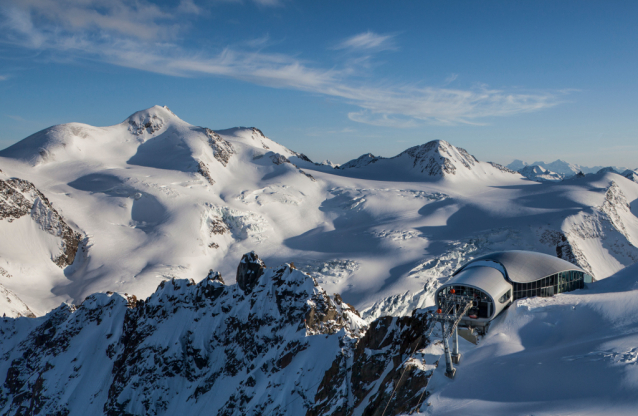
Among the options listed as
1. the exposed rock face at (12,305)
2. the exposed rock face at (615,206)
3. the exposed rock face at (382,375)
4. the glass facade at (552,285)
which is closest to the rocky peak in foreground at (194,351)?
the exposed rock face at (382,375)

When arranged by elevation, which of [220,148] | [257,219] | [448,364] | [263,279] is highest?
[220,148]

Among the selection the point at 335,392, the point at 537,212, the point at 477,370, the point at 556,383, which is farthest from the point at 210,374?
the point at 537,212

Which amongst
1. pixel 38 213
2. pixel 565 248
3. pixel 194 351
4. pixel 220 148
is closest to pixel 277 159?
pixel 220 148

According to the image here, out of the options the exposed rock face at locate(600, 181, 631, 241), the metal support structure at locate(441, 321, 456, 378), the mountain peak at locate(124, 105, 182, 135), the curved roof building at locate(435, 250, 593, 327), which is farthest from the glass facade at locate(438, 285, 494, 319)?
the mountain peak at locate(124, 105, 182, 135)

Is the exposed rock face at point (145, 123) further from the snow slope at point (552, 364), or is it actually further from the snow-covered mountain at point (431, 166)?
the snow slope at point (552, 364)

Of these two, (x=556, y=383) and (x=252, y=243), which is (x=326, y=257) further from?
(x=556, y=383)

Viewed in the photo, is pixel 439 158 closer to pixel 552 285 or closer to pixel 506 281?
pixel 552 285
